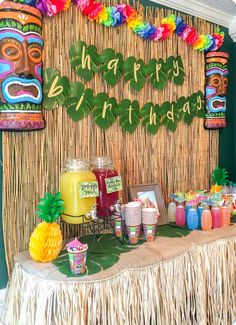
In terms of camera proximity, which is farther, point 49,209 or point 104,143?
point 104,143

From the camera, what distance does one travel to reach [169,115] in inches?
82.6

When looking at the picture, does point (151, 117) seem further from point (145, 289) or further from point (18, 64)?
point (145, 289)

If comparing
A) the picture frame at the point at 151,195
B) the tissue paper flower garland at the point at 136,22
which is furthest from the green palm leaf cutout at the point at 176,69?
the picture frame at the point at 151,195

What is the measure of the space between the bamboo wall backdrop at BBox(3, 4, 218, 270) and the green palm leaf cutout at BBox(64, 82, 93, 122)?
0.04m

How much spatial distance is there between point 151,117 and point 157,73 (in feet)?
0.96

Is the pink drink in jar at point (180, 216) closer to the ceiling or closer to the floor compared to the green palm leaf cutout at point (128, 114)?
closer to the floor

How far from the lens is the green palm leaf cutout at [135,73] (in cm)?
189

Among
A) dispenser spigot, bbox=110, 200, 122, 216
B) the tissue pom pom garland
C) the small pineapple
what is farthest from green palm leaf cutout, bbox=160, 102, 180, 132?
the small pineapple

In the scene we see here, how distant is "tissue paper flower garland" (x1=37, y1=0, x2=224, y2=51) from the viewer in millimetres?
1569

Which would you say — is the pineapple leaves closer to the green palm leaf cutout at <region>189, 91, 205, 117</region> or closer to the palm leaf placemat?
the palm leaf placemat

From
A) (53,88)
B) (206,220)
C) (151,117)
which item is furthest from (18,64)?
(206,220)

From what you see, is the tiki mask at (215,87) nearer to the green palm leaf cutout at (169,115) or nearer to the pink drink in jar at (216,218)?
the green palm leaf cutout at (169,115)

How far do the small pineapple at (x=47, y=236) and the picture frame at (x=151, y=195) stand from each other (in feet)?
1.84

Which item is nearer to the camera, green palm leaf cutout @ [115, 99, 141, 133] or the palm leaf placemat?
the palm leaf placemat
